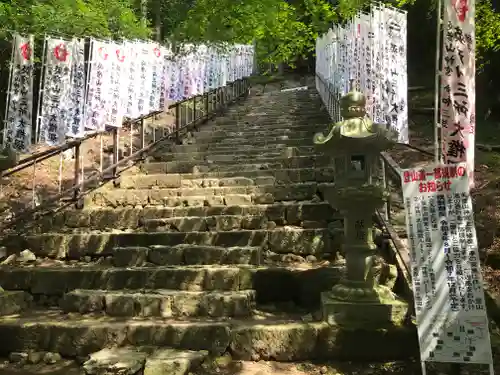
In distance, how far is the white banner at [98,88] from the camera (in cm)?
766

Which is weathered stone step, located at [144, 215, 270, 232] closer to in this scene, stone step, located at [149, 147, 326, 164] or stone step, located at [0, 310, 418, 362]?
stone step, located at [0, 310, 418, 362]

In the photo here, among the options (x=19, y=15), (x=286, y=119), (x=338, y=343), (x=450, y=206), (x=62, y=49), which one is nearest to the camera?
(x=450, y=206)

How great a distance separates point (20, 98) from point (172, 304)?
5563 mm

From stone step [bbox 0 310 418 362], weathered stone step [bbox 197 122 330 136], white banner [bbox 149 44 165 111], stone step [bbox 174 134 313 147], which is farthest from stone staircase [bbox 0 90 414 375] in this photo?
weathered stone step [bbox 197 122 330 136]

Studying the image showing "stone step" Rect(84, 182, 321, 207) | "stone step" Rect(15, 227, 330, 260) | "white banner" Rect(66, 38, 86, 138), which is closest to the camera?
"stone step" Rect(15, 227, 330, 260)

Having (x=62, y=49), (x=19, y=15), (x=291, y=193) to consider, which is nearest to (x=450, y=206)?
(x=291, y=193)

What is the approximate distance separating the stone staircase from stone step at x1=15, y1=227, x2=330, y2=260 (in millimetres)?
14

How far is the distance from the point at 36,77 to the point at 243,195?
288 inches

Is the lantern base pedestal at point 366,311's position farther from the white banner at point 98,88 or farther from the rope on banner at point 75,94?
the white banner at point 98,88

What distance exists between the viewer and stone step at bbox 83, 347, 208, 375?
12.1 feet

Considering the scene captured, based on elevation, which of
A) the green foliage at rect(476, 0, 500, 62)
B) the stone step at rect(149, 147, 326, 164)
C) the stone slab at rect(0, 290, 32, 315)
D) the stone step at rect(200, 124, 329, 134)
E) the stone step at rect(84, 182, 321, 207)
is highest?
the green foliage at rect(476, 0, 500, 62)

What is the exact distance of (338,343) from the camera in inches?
162

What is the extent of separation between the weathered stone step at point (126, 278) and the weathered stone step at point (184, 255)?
23cm

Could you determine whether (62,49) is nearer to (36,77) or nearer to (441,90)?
(36,77)
